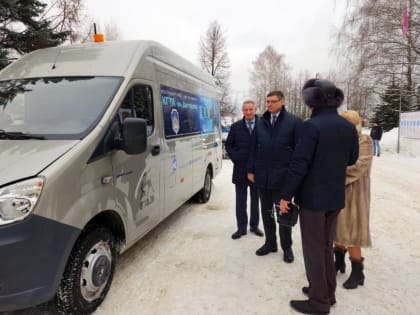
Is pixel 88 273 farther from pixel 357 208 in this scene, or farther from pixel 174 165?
pixel 357 208

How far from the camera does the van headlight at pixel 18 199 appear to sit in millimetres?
2039

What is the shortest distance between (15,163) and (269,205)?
2.83 m

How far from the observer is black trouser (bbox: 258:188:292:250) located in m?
3.88

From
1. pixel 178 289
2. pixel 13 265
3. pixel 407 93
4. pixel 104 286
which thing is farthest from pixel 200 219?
pixel 407 93

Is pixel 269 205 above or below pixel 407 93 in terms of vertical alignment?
below

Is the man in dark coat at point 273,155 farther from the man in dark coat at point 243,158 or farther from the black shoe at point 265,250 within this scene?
the man in dark coat at point 243,158

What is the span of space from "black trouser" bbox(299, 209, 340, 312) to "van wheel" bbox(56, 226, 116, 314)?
5.92 feet

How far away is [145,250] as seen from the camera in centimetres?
417

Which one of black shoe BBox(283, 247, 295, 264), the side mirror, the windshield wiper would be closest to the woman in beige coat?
black shoe BBox(283, 247, 295, 264)

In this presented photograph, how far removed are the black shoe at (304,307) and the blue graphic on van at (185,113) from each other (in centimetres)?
249

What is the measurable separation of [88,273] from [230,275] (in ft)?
5.10

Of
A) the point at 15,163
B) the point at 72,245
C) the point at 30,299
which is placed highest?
the point at 15,163

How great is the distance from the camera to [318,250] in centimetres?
264

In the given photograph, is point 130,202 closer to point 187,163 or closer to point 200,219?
point 187,163
